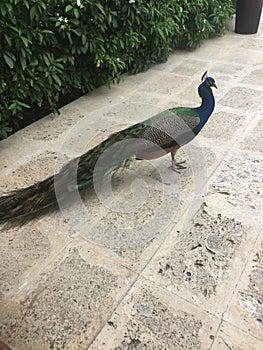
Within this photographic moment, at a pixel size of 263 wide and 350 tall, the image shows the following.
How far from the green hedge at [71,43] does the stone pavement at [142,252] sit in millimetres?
373

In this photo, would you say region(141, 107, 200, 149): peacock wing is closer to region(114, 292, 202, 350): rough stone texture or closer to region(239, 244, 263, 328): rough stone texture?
region(239, 244, 263, 328): rough stone texture

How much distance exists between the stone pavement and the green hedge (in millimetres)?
373

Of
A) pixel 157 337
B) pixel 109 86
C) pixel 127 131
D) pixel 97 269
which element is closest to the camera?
pixel 157 337

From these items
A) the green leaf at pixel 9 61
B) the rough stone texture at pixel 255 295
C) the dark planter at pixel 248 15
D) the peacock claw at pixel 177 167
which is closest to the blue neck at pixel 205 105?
the peacock claw at pixel 177 167

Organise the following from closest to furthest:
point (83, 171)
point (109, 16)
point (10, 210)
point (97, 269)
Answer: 1. point (97, 269)
2. point (10, 210)
3. point (83, 171)
4. point (109, 16)

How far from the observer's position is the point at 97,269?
1689mm

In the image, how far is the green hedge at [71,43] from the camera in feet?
8.13

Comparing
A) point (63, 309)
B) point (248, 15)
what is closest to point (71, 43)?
point (63, 309)

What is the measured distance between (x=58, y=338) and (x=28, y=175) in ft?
3.96

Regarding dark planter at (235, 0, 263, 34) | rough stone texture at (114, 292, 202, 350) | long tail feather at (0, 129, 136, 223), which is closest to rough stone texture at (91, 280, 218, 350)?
rough stone texture at (114, 292, 202, 350)

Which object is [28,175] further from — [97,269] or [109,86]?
[109,86]

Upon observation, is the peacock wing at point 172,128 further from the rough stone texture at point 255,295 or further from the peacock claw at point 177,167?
the rough stone texture at point 255,295

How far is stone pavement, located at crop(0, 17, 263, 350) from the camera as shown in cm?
143

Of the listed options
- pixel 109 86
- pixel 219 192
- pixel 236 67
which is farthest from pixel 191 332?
pixel 236 67
